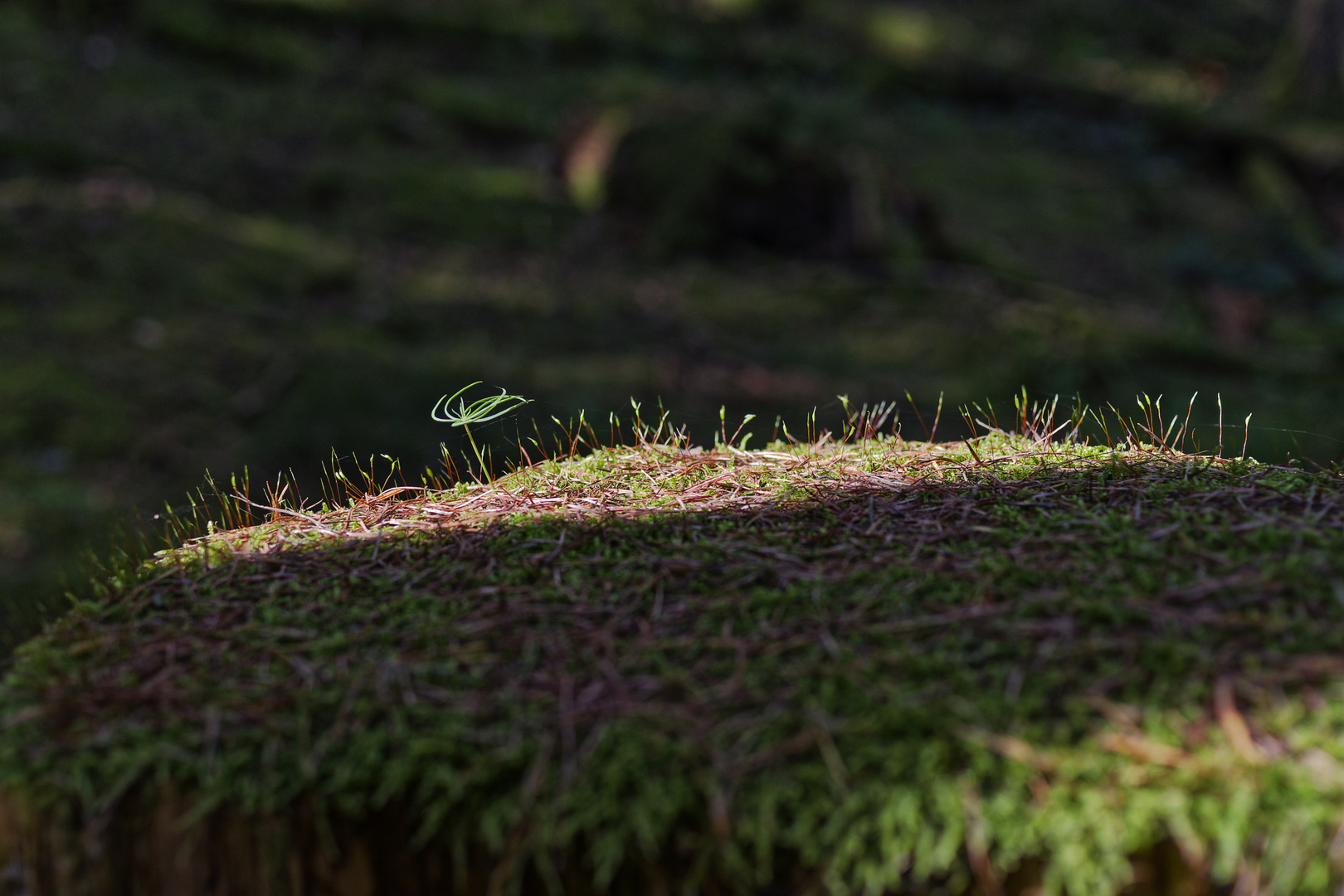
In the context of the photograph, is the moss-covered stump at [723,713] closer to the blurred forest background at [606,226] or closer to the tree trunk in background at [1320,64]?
the blurred forest background at [606,226]

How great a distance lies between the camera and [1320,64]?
13.4 metres

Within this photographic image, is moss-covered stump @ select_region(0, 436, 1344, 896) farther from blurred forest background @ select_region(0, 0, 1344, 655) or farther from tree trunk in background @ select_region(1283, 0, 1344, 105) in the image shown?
tree trunk in background @ select_region(1283, 0, 1344, 105)

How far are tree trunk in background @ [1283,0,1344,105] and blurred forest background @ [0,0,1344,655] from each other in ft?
0.15

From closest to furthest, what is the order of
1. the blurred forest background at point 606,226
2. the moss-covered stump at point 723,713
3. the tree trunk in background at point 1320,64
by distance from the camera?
the moss-covered stump at point 723,713 → the blurred forest background at point 606,226 → the tree trunk in background at point 1320,64

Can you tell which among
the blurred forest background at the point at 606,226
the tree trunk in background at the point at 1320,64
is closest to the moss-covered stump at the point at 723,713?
the blurred forest background at the point at 606,226

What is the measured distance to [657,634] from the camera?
1.44 metres

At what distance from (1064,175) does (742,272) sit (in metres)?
6.60

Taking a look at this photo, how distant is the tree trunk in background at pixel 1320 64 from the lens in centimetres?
1331

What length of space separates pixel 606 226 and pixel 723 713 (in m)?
9.06

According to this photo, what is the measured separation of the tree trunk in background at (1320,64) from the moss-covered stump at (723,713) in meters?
15.6

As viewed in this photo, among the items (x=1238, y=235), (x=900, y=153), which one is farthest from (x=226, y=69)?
(x=1238, y=235)

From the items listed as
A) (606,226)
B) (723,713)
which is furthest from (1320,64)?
(723,713)

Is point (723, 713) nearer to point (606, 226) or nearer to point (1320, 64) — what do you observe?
point (606, 226)

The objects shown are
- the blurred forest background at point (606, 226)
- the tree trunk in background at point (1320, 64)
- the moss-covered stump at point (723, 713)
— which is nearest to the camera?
the moss-covered stump at point (723, 713)
